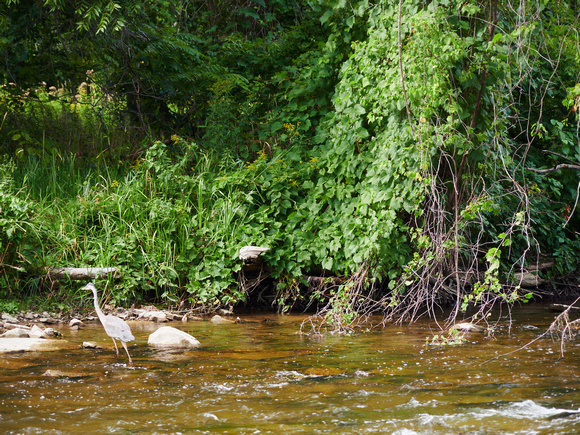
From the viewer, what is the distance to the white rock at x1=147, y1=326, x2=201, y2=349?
556cm

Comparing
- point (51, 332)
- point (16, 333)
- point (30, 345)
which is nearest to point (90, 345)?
point (30, 345)

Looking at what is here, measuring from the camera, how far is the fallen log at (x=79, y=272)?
7.08 m

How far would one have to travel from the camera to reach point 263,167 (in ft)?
26.8

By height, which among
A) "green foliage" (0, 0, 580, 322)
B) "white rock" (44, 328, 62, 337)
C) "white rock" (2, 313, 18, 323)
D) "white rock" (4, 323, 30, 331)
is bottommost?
"white rock" (44, 328, 62, 337)

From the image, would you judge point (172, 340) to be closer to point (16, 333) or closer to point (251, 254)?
point (16, 333)

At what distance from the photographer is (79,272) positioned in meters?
7.10

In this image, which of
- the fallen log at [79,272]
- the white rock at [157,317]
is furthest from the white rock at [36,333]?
the white rock at [157,317]

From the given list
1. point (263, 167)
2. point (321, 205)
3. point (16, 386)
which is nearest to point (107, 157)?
point (263, 167)

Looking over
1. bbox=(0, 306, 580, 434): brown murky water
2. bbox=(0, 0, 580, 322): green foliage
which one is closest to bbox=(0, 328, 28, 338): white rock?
bbox=(0, 306, 580, 434): brown murky water

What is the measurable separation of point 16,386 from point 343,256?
3.96 metres

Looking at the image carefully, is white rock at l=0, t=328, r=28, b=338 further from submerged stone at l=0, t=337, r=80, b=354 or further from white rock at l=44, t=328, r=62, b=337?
submerged stone at l=0, t=337, r=80, b=354

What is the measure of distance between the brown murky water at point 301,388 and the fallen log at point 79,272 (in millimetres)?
1394

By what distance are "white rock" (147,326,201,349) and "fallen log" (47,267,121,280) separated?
1730mm

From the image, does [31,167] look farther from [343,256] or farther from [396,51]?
[396,51]
